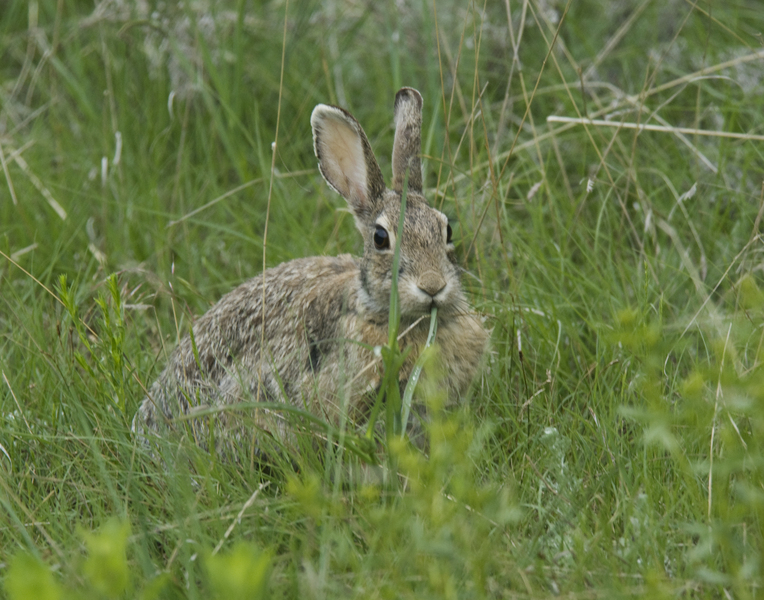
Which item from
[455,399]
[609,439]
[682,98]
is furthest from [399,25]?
[609,439]

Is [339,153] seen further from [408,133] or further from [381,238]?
[381,238]

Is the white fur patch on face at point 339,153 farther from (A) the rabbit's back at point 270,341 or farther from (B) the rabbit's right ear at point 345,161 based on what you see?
(A) the rabbit's back at point 270,341

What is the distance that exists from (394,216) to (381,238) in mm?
97

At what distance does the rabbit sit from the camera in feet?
10.2

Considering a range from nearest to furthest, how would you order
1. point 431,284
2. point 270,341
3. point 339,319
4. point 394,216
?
point 431,284 < point 394,216 < point 339,319 < point 270,341

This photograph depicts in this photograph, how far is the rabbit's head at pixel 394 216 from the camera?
3078 millimetres

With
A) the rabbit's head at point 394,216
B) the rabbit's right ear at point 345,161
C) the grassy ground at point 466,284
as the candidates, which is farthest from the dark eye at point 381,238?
the grassy ground at point 466,284

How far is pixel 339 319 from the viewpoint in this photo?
3391mm

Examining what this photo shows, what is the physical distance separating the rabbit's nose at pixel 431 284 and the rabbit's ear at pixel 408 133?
0.60 metres

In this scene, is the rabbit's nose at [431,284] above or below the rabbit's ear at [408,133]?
below

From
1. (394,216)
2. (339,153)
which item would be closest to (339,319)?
(394,216)

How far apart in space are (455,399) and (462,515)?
4.04ft

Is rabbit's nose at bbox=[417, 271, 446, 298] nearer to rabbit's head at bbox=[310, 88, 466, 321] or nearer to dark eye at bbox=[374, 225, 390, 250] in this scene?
rabbit's head at bbox=[310, 88, 466, 321]

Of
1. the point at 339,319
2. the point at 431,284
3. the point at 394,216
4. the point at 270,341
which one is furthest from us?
the point at 270,341
